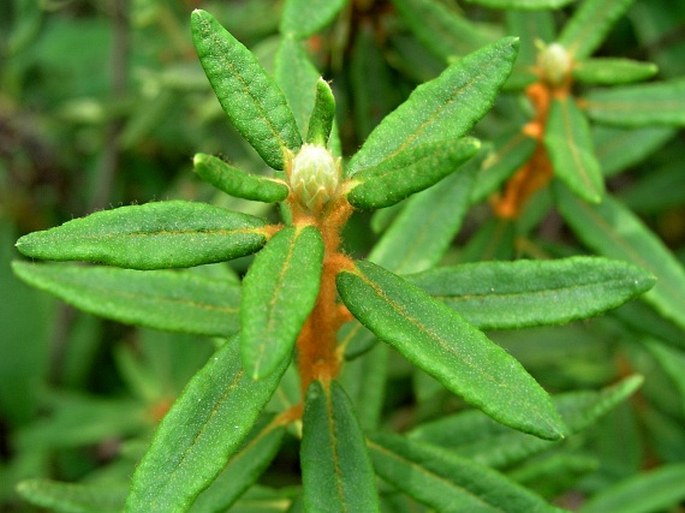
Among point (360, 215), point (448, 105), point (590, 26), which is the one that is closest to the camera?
point (448, 105)

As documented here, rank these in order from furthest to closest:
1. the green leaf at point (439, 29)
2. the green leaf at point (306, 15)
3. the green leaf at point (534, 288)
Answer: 1. the green leaf at point (439, 29)
2. the green leaf at point (306, 15)
3. the green leaf at point (534, 288)

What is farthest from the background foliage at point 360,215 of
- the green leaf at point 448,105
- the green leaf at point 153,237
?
the green leaf at point 153,237

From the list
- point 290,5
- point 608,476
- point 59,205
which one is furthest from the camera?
point 59,205

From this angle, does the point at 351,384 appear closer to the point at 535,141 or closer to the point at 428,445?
the point at 428,445

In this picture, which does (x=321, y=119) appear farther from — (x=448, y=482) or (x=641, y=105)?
(x=641, y=105)

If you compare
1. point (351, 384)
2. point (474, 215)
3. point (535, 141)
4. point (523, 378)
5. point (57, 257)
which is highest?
point (474, 215)

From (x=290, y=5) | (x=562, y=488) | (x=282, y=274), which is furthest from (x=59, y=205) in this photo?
(x=282, y=274)

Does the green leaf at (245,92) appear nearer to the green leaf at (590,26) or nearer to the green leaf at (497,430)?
the green leaf at (497,430)

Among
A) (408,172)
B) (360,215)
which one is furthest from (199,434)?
(360,215)
